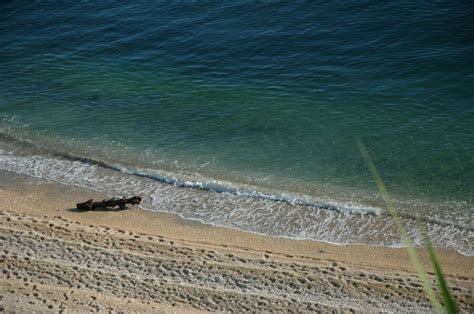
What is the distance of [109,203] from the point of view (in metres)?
15.5

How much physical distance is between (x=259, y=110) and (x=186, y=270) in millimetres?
8240

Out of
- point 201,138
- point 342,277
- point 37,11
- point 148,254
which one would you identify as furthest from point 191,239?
point 37,11

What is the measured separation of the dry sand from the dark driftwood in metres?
0.33

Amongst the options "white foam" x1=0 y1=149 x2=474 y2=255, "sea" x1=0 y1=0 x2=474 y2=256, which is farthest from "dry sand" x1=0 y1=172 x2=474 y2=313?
"sea" x1=0 y1=0 x2=474 y2=256

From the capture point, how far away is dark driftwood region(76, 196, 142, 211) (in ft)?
50.6

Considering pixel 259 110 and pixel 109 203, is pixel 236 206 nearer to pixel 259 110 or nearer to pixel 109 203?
pixel 109 203

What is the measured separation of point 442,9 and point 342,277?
49.7 feet

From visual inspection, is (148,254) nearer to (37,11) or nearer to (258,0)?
(258,0)

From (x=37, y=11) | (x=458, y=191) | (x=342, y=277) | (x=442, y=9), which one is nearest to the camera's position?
(x=342, y=277)

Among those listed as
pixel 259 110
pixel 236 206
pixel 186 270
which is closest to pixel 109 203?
pixel 236 206

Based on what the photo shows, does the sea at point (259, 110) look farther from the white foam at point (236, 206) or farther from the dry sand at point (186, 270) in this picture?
the dry sand at point (186, 270)

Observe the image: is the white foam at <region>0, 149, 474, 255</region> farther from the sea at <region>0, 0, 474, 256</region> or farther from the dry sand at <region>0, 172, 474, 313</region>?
the dry sand at <region>0, 172, 474, 313</region>

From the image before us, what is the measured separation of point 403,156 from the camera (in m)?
16.9

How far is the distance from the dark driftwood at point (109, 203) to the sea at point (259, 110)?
0.47m
